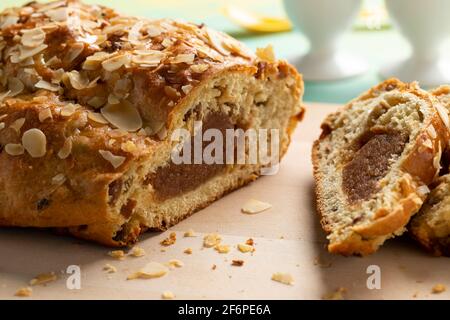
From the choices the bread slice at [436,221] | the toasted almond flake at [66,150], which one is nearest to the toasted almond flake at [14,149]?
the toasted almond flake at [66,150]

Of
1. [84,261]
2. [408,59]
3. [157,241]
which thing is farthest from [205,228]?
[408,59]

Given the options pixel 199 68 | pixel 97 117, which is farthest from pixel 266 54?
pixel 97 117

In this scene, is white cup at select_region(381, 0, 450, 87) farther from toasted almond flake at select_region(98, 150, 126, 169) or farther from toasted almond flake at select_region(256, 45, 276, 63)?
toasted almond flake at select_region(98, 150, 126, 169)

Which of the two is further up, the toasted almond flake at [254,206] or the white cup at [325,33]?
the white cup at [325,33]

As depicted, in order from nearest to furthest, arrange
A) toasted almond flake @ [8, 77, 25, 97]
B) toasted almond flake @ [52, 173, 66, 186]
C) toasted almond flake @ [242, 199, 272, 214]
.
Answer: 1. toasted almond flake @ [52, 173, 66, 186]
2. toasted almond flake @ [8, 77, 25, 97]
3. toasted almond flake @ [242, 199, 272, 214]

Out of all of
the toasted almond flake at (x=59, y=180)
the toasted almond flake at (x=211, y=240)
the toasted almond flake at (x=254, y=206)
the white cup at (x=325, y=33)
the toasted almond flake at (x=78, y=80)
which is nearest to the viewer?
the toasted almond flake at (x=59, y=180)

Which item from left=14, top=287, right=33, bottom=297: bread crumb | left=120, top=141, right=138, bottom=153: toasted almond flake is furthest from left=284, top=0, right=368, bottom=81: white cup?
left=14, top=287, right=33, bottom=297: bread crumb

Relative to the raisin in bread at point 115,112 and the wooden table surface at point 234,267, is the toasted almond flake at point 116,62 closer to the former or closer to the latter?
the raisin in bread at point 115,112
